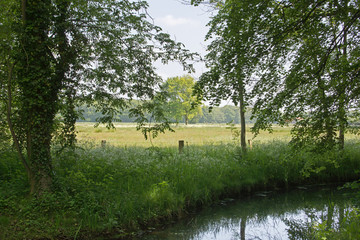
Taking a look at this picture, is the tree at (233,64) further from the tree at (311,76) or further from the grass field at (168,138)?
the grass field at (168,138)

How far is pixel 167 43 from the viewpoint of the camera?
9039 mm

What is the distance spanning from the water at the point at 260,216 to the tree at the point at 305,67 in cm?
238

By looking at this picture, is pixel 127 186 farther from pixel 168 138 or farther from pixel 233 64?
pixel 168 138

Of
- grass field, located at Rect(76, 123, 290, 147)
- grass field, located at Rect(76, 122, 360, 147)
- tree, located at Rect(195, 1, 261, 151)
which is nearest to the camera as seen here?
tree, located at Rect(195, 1, 261, 151)

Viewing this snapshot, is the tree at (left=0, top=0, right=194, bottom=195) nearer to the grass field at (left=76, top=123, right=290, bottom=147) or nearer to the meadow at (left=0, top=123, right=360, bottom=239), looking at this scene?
the meadow at (left=0, top=123, right=360, bottom=239)

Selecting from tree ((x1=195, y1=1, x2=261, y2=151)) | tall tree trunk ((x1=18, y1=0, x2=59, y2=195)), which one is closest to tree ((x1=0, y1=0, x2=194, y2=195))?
tall tree trunk ((x1=18, y1=0, x2=59, y2=195))

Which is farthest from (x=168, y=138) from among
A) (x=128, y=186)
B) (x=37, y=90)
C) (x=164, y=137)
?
(x=37, y=90)

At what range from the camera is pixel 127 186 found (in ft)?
30.1

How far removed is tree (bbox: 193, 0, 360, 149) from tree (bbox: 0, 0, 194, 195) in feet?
8.60

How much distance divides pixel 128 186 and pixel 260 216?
15.5 ft

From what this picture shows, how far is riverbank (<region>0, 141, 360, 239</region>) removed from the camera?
7156mm

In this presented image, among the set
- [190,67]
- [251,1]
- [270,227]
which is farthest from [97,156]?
[251,1]

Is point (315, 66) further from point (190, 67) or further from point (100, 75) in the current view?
point (100, 75)

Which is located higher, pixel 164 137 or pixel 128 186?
pixel 164 137
